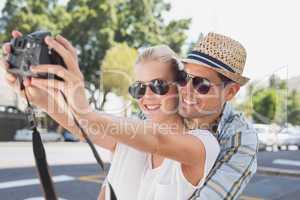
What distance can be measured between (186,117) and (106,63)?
27.8 m

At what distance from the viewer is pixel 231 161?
1351mm

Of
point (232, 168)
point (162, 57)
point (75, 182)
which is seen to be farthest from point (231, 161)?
point (75, 182)

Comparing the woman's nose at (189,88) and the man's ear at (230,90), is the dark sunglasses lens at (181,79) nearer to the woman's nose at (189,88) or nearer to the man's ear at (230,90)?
the woman's nose at (189,88)

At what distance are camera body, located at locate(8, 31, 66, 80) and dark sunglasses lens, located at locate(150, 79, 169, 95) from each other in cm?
58

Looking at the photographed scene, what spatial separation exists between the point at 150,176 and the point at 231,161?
10.6 inches

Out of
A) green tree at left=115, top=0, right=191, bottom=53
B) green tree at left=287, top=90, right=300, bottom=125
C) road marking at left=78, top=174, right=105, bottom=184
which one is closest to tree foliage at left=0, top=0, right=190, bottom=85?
green tree at left=115, top=0, right=191, bottom=53

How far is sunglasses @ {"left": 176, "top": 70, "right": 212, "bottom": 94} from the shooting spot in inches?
60.2

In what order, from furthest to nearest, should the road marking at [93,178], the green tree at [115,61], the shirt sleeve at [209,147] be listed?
the green tree at [115,61] → the road marking at [93,178] → the shirt sleeve at [209,147]

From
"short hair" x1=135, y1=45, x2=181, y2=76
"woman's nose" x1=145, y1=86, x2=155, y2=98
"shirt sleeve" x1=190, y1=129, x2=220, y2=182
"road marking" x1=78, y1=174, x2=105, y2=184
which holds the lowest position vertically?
"road marking" x1=78, y1=174, x2=105, y2=184

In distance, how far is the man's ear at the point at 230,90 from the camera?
1609 millimetres

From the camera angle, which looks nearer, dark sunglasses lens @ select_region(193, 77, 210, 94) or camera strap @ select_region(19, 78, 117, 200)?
camera strap @ select_region(19, 78, 117, 200)

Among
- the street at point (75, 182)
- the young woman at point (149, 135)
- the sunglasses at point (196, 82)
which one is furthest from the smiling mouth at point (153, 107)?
the street at point (75, 182)

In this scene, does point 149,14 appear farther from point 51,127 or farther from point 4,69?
point 4,69

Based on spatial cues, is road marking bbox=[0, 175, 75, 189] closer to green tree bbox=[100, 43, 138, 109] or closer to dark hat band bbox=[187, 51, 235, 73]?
dark hat band bbox=[187, 51, 235, 73]
